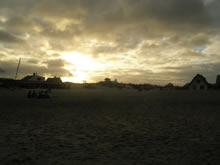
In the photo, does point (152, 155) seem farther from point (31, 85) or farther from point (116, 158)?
point (31, 85)

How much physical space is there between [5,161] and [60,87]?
196ft

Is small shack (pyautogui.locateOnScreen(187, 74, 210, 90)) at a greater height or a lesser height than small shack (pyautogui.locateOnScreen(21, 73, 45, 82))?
greater

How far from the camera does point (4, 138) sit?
4.93m

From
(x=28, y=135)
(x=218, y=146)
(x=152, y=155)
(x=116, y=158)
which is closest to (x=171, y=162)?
(x=152, y=155)

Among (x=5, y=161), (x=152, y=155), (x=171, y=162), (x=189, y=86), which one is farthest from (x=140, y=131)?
(x=189, y=86)

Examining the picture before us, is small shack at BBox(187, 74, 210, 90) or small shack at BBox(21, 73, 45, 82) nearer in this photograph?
small shack at BBox(187, 74, 210, 90)

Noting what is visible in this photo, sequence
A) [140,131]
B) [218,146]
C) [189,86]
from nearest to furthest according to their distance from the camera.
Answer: [218,146]
[140,131]
[189,86]

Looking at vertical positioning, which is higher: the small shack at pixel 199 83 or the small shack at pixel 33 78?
the small shack at pixel 199 83

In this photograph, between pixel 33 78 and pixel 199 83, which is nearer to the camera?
pixel 199 83

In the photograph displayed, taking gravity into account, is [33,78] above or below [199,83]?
below

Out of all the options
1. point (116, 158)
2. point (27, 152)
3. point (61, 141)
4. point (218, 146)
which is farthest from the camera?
point (61, 141)

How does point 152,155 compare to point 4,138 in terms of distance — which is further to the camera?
point 4,138

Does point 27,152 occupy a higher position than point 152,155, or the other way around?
point 152,155

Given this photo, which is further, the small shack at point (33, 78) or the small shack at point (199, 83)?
the small shack at point (33, 78)
